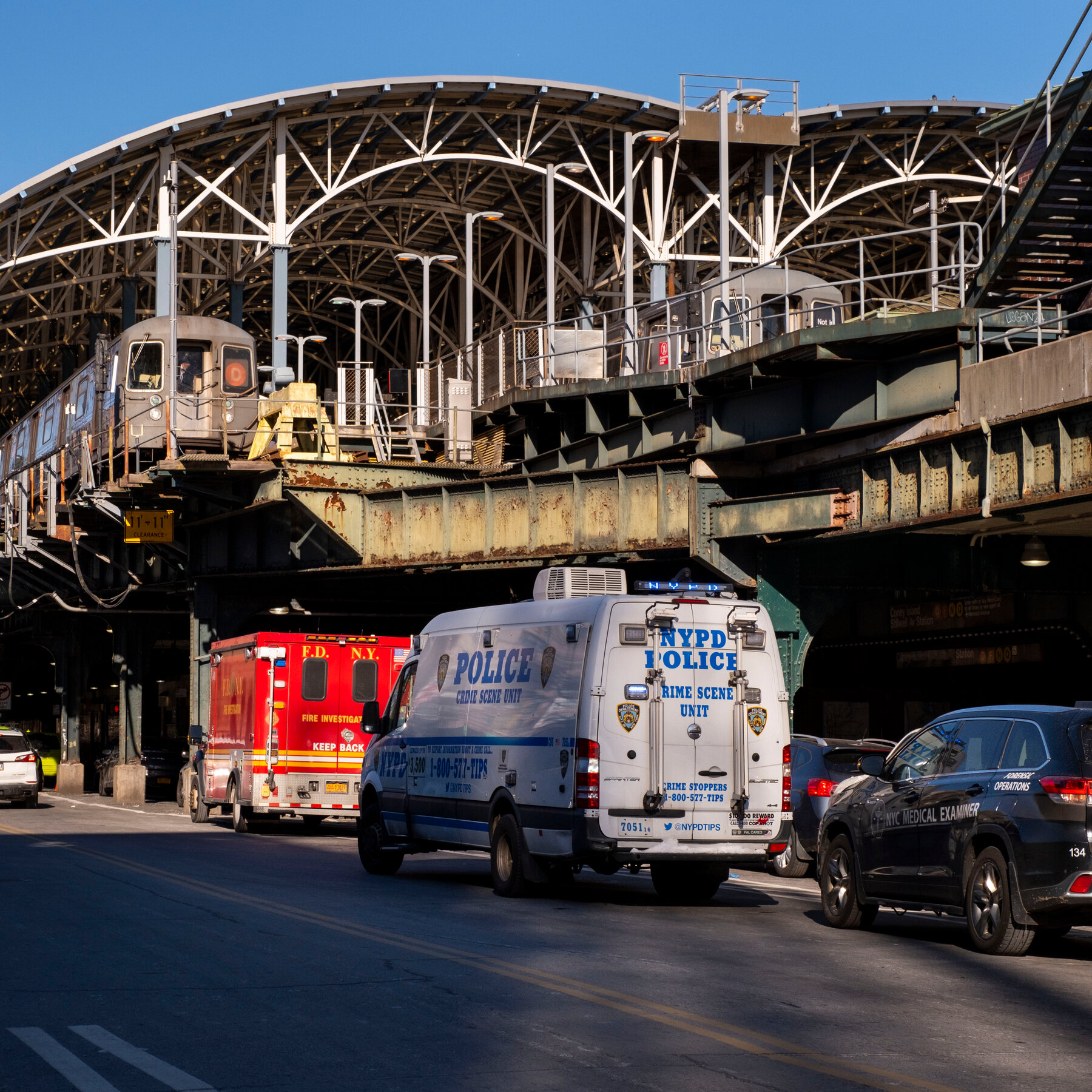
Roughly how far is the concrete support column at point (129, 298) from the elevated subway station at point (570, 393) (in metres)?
0.28

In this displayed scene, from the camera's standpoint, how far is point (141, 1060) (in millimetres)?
7477

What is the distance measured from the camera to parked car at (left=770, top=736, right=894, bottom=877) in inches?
756

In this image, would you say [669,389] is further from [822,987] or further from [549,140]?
[549,140]

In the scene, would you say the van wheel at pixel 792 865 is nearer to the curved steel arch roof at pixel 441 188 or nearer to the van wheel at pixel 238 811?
the van wheel at pixel 238 811

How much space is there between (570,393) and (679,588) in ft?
42.5

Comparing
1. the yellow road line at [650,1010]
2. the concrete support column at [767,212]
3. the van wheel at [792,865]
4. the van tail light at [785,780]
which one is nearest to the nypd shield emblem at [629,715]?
the van tail light at [785,780]

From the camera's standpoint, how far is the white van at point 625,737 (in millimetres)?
14555

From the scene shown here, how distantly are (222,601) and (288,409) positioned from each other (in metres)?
5.41

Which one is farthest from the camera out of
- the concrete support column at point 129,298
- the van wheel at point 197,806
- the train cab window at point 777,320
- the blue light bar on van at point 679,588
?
the concrete support column at point 129,298

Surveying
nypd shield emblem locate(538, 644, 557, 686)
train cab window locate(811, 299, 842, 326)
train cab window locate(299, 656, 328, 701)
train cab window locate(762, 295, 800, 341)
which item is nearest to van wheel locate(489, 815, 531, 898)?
nypd shield emblem locate(538, 644, 557, 686)

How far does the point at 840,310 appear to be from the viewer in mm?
33781

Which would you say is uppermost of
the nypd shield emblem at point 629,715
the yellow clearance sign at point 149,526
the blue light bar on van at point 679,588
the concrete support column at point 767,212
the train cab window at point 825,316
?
the concrete support column at point 767,212

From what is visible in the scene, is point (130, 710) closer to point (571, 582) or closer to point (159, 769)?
point (159, 769)

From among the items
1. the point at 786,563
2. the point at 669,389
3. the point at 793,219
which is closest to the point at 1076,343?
the point at 786,563
